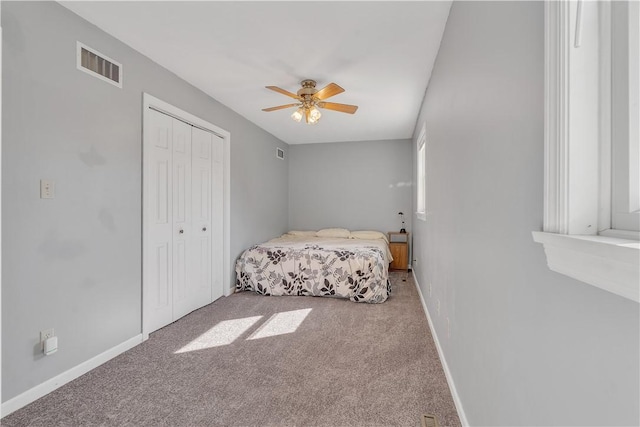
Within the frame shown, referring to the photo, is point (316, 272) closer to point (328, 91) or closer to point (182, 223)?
point (182, 223)

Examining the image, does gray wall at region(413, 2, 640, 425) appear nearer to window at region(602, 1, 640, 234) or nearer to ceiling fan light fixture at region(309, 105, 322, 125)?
window at region(602, 1, 640, 234)

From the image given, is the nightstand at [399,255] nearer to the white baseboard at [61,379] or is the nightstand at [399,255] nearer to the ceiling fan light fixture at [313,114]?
the ceiling fan light fixture at [313,114]

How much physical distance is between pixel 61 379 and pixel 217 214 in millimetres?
2096

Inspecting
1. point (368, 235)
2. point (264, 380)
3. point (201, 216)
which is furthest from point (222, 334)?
point (368, 235)

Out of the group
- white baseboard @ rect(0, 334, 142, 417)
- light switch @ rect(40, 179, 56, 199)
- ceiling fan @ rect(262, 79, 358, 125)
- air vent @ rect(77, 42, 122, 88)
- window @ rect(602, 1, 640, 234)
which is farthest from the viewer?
ceiling fan @ rect(262, 79, 358, 125)

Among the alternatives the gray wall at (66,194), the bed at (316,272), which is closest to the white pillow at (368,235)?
the bed at (316,272)

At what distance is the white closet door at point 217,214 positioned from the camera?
3561 mm

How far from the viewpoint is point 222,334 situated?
8.67 ft

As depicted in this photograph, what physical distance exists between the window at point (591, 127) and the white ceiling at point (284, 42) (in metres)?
1.54

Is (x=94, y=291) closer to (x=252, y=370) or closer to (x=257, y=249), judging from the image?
(x=252, y=370)

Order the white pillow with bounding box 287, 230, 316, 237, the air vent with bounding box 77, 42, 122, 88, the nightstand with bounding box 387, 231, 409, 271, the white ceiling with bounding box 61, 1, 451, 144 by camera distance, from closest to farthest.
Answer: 1. the white ceiling with bounding box 61, 1, 451, 144
2. the air vent with bounding box 77, 42, 122, 88
3. the nightstand with bounding box 387, 231, 409, 271
4. the white pillow with bounding box 287, 230, 316, 237

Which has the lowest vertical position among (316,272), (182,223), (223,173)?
(316,272)

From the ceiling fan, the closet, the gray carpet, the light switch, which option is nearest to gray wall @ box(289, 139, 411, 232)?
the closet

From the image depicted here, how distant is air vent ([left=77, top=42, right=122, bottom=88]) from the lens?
2.03m
